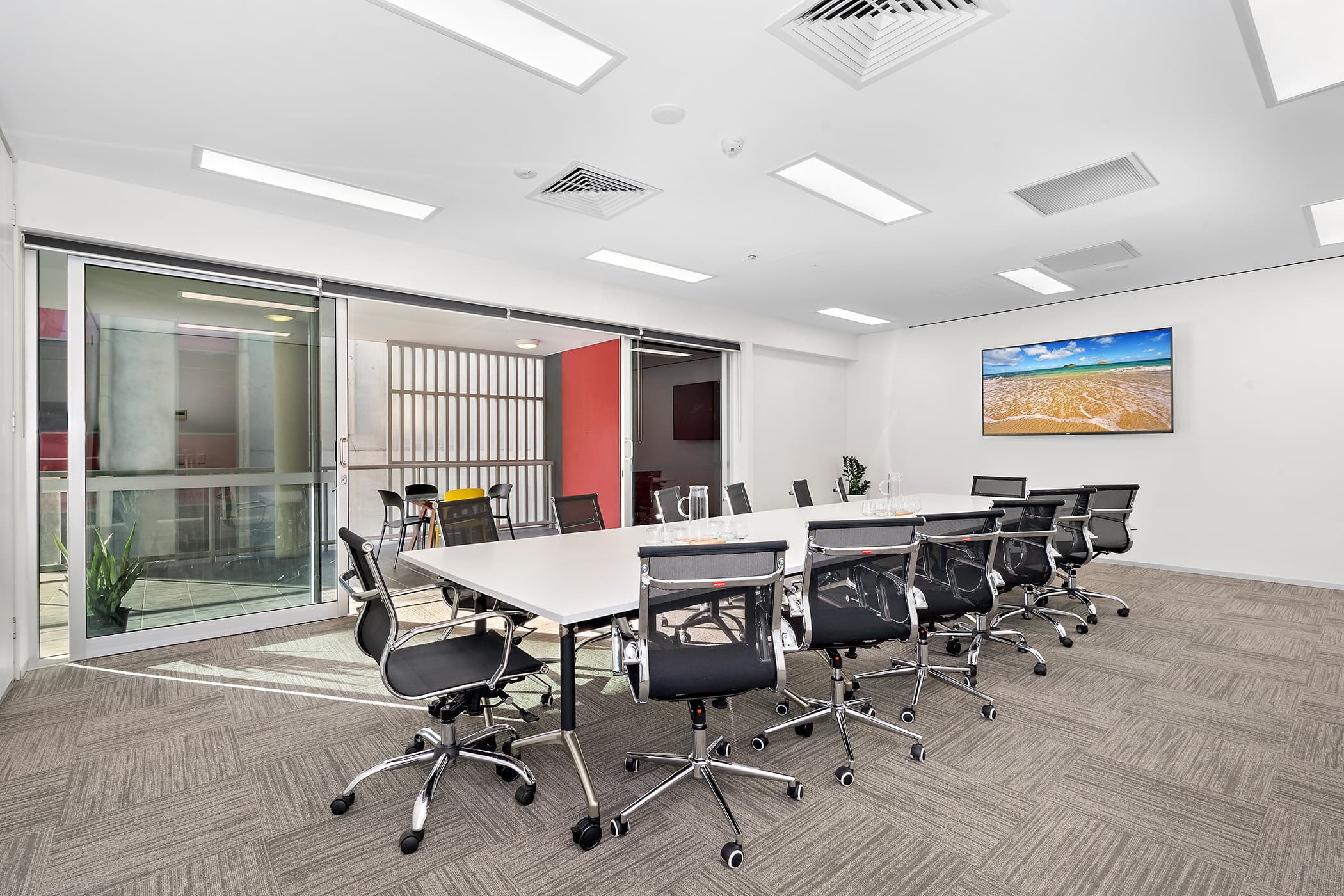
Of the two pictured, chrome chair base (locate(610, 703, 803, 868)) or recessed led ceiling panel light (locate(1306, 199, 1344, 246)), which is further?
recessed led ceiling panel light (locate(1306, 199, 1344, 246))

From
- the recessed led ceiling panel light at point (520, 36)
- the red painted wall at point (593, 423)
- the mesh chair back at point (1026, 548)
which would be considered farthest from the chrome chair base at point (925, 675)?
the red painted wall at point (593, 423)

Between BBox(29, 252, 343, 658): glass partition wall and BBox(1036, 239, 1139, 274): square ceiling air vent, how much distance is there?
→ 628 centimetres

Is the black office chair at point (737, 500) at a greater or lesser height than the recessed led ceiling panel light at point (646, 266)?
lesser

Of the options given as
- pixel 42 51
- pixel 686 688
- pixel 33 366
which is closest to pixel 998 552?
pixel 686 688

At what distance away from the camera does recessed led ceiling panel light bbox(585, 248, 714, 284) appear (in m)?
5.66

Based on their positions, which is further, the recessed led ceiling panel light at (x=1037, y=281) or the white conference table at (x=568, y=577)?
the recessed led ceiling panel light at (x=1037, y=281)

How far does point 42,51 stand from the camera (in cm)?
272

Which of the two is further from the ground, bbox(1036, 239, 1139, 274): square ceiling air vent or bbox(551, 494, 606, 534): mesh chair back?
bbox(1036, 239, 1139, 274): square ceiling air vent

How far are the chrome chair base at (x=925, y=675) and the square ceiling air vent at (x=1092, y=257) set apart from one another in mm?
3897

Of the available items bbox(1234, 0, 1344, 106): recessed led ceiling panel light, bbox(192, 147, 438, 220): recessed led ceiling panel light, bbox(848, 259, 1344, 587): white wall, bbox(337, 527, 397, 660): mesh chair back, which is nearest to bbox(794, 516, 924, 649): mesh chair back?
bbox(337, 527, 397, 660): mesh chair back

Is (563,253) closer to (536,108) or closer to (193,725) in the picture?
(536,108)

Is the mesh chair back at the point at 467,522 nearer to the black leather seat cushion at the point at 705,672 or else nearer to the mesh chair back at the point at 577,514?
the mesh chair back at the point at 577,514

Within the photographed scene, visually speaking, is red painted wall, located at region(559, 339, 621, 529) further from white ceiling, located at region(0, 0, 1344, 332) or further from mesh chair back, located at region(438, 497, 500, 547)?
mesh chair back, located at region(438, 497, 500, 547)

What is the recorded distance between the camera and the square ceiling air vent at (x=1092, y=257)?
5480mm
